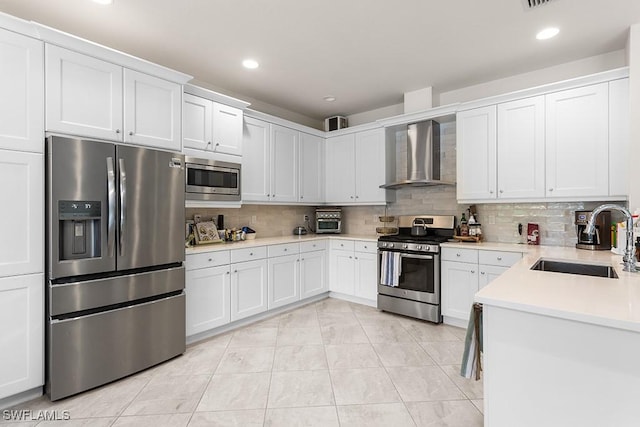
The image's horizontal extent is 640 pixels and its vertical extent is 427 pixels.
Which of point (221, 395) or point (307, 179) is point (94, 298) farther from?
point (307, 179)

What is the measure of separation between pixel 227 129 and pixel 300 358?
2.44 m

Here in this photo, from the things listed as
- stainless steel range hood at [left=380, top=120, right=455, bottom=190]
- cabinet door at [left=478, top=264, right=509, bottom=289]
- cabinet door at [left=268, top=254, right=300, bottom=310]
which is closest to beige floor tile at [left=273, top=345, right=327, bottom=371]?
cabinet door at [left=268, top=254, right=300, bottom=310]

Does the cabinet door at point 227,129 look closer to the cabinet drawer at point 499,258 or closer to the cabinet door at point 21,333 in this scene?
the cabinet door at point 21,333

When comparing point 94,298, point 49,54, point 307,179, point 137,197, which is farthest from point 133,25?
point 307,179

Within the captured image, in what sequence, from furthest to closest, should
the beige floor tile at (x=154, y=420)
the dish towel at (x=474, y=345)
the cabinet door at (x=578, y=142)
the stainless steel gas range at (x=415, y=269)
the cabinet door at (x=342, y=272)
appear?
the cabinet door at (x=342, y=272) → the stainless steel gas range at (x=415, y=269) → the cabinet door at (x=578, y=142) → the beige floor tile at (x=154, y=420) → the dish towel at (x=474, y=345)

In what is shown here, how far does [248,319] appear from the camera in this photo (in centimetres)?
358

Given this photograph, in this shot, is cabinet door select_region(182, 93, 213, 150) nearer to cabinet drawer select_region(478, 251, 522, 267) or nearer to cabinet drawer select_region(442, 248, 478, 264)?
cabinet drawer select_region(442, 248, 478, 264)

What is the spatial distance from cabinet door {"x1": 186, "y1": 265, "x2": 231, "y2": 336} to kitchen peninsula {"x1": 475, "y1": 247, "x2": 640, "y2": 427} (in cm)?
248

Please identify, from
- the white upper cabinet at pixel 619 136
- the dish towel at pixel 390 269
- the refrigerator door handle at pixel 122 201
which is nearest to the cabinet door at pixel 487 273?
the dish towel at pixel 390 269

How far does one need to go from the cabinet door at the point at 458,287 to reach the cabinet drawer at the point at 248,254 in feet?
6.62

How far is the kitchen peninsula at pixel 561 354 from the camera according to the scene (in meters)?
1.10

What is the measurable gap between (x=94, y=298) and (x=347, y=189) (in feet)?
11.0

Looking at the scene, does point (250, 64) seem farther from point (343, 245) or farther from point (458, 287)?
point (458, 287)

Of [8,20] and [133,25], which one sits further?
[133,25]
